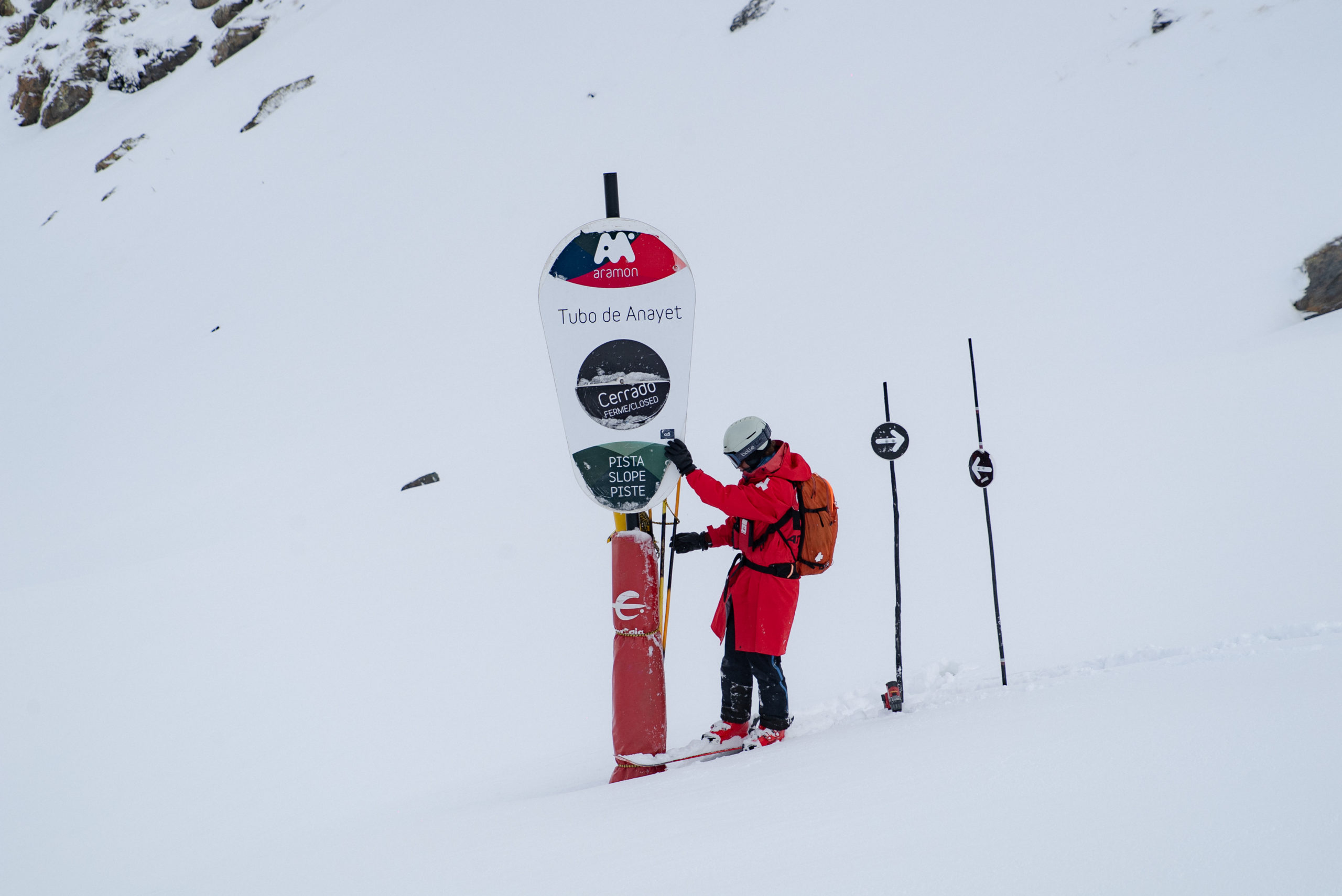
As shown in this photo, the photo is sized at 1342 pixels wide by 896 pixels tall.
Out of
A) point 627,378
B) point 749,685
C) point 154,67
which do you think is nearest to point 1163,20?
point 627,378

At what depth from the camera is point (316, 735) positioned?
4.46 meters

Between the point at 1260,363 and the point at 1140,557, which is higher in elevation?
the point at 1260,363

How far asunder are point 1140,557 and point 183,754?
18.4ft

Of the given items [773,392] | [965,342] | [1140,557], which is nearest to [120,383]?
[773,392]

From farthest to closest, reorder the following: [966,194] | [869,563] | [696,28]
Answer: [696,28] < [966,194] < [869,563]

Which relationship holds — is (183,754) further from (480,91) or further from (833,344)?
(480,91)

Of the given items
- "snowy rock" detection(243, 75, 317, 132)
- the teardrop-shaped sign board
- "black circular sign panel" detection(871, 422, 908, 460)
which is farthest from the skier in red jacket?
"snowy rock" detection(243, 75, 317, 132)

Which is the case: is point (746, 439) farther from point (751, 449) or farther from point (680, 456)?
point (680, 456)

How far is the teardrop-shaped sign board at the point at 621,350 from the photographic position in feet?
11.3

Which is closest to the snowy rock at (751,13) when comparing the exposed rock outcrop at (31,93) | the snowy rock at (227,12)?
the snowy rock at (227,12)

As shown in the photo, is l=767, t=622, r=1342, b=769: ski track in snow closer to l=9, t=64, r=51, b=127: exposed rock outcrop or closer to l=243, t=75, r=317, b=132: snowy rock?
l=243, t=75, r=317, b=132: snowy rock

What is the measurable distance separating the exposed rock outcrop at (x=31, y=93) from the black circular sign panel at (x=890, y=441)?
34788mm

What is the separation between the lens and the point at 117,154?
76.7ft

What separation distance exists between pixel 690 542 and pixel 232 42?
30503 mm
